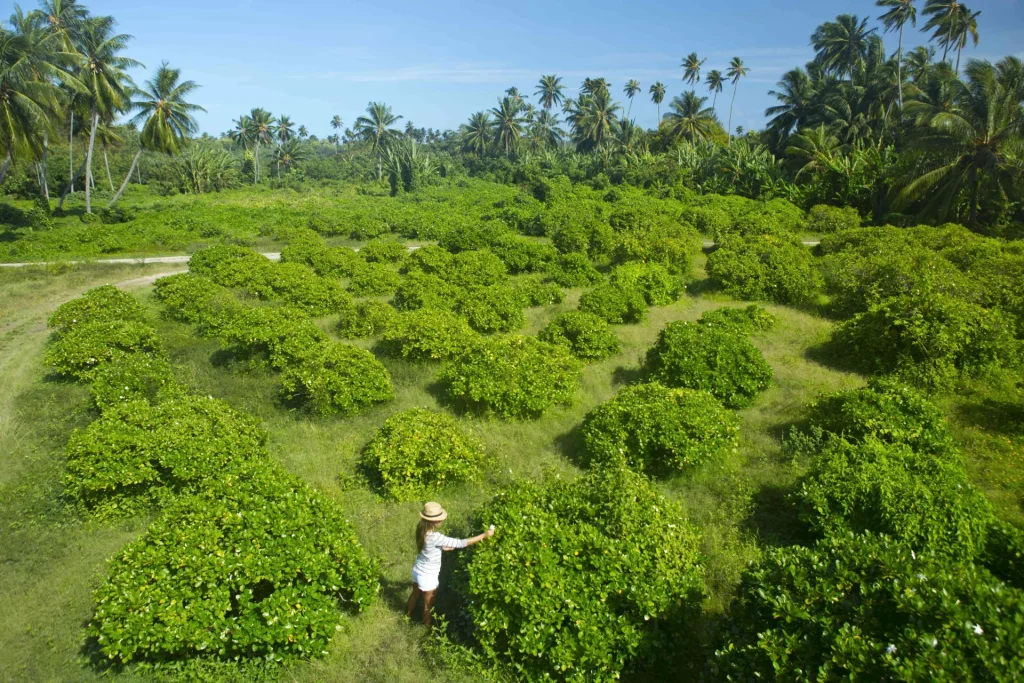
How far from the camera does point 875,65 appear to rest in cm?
4128

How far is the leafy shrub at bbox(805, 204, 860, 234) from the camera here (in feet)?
86.2

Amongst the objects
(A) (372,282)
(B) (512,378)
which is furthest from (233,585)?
(A) (372,282)

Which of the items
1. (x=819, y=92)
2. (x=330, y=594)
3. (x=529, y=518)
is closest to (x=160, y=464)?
(x=330, y=594)

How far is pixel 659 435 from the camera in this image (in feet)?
28.7

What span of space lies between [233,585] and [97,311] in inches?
442

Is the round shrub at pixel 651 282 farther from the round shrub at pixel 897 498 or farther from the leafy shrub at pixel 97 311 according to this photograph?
the leafy shrub at pixel 97 311

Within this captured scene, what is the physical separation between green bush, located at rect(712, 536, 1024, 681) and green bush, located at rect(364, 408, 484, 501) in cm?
440

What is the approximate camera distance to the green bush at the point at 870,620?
398 centimetres

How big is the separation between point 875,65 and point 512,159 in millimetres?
33432

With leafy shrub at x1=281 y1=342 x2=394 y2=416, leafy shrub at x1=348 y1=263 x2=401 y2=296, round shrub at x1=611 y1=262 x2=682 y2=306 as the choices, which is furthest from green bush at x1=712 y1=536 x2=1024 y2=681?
leafy shrub at x1=348 y1=263 x2=401 y2=296

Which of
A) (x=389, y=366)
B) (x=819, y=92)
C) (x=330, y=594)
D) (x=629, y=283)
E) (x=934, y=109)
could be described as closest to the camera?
(x=330, y=594)

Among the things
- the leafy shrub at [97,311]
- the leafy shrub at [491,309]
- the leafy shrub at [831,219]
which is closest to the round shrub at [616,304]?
the leafy shrub at [491,309]

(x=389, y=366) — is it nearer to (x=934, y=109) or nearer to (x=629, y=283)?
(x=629, y=283)

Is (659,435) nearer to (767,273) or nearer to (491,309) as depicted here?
(491,309)
